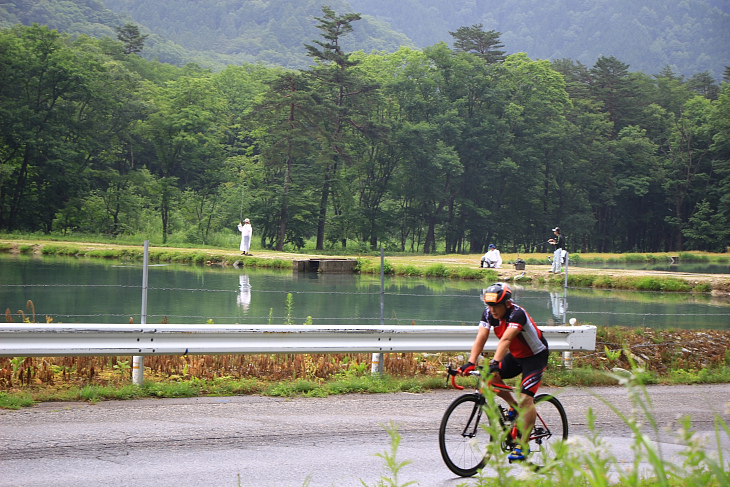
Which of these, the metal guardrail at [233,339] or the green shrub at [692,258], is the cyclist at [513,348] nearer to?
the metal guardrail at [233,339]

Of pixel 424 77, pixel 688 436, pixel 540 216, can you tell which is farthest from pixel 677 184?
pixel 688 436

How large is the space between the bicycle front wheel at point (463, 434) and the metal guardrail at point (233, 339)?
150 inches

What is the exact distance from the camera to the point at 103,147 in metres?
61.7

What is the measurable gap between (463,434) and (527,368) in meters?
0.77

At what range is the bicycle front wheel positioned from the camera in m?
5.94

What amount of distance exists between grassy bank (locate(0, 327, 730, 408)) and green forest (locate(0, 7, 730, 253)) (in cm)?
4322

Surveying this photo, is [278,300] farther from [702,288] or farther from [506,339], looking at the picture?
[702,288]

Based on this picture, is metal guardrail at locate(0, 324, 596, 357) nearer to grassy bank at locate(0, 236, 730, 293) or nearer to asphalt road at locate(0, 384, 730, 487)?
asphalt road at locate(0, 384, 730, 487)

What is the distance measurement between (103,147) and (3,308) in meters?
46.5

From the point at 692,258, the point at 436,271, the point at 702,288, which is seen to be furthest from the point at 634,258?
the point at 436,271

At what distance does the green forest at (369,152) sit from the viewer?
57.1 m

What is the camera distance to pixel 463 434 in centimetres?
600

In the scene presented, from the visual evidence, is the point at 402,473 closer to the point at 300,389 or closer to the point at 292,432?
the point at 292,432

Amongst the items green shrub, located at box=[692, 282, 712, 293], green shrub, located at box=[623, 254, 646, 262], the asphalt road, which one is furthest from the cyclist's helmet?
green shrub, located at box=[623, 254, 646, 262]
